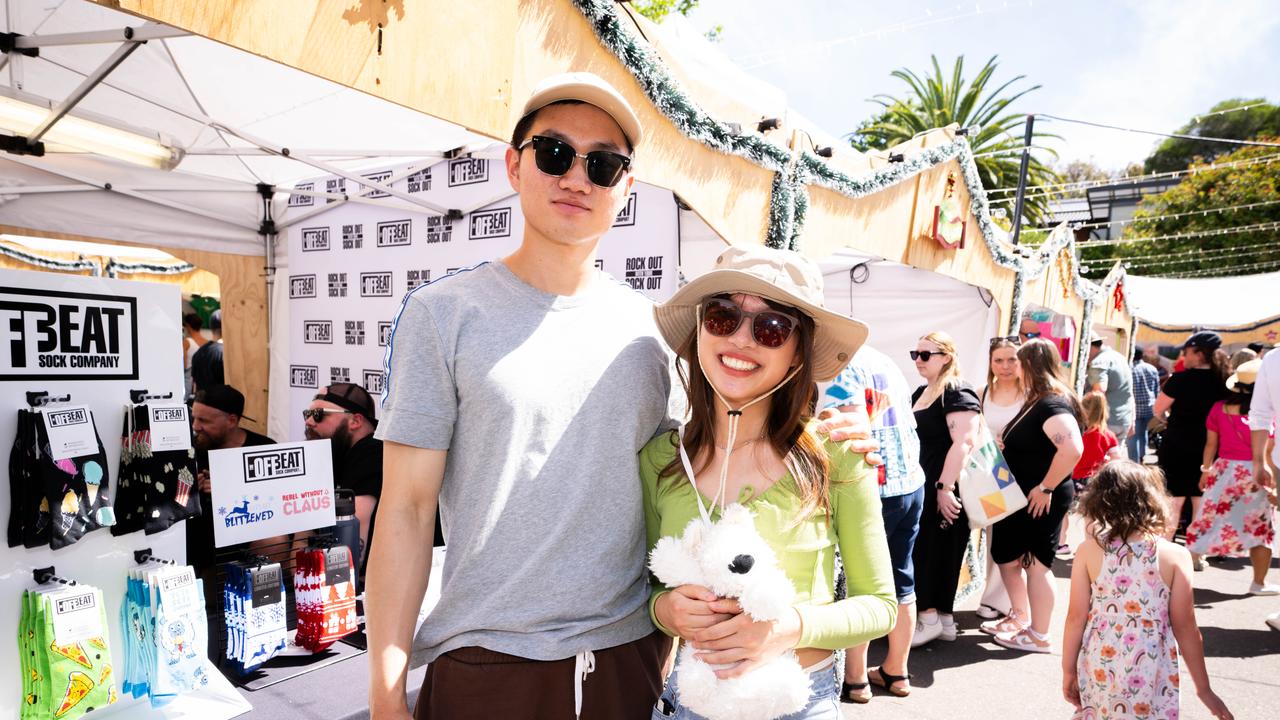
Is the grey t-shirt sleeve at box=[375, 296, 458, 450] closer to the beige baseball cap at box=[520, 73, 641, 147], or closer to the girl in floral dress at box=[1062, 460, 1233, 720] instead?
the beige baseball cap at box=[520, 73, 641, 147]

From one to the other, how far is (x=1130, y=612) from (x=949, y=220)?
362cm

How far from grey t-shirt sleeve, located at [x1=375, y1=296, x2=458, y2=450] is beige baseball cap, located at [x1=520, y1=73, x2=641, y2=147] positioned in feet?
1.69

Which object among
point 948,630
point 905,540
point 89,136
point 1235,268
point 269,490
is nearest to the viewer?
point 269,490

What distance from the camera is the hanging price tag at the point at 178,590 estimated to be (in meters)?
1.95

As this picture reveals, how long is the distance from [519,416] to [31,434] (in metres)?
1.32

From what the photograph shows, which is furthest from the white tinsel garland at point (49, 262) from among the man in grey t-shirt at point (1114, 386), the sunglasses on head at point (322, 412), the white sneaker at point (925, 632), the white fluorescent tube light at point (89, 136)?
the man in grey t-shirt at point (1114, 386)

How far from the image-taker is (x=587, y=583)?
4.58 ft

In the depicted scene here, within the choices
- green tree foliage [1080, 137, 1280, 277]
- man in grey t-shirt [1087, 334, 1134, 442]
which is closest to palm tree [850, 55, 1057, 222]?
green tree foliage [1080, 137, 1280, 277]

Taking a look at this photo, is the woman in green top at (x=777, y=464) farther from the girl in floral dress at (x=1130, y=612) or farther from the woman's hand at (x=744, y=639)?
the girl in floral dress at (x=1130, y=612)

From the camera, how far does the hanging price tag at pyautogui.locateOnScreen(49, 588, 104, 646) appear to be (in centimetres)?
174

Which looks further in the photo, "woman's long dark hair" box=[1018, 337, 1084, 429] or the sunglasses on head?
"woman's long dark hair" box=[1018, 337, 1084, 429]

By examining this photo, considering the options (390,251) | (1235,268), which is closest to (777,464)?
(390,251)

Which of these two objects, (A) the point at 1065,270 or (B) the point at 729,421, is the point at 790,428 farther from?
(A) the point at 1065,270

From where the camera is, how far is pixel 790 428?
1559 mm
